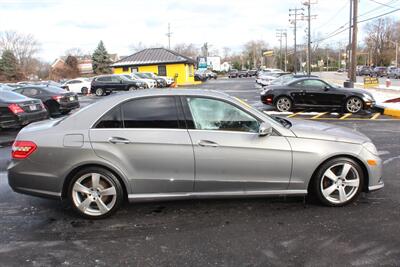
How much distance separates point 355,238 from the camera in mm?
3836

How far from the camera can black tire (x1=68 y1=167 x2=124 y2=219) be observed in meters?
4.38

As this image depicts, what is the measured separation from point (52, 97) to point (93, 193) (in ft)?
40.5

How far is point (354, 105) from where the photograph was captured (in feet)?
47.3

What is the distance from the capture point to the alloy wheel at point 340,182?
456 centimetres

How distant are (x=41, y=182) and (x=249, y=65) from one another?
134 m

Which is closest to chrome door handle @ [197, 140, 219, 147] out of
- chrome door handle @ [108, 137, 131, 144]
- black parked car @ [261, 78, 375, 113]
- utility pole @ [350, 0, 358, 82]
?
chrome door handle @ [108, 137, 131, 144]

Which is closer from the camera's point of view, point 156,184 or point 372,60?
point 156,184

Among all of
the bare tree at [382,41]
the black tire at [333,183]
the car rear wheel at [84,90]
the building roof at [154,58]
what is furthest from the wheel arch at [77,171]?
the bare tree at [382,41]

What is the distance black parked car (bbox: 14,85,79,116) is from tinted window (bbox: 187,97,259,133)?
12463 millimetres

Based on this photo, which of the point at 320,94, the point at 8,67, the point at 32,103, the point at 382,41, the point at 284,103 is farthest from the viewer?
the point at 382,41

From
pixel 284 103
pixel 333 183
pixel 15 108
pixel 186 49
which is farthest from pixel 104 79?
pixel 186 49

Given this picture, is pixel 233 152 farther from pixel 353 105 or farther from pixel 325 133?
pixel 353 105

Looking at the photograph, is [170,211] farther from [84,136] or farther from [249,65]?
[249,65]

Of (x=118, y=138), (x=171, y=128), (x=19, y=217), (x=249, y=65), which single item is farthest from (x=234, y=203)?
(x=249, y=65)
